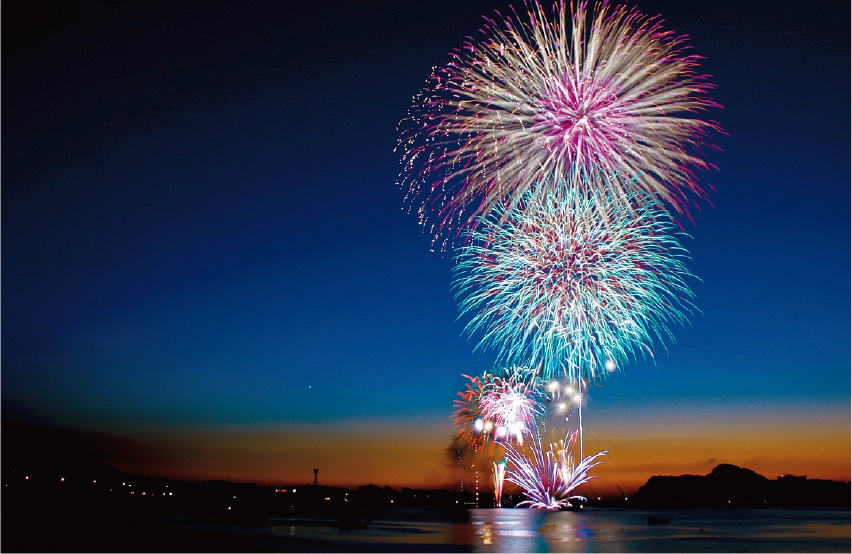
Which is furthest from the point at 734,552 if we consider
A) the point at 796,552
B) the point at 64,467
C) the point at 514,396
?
the point at 64,467

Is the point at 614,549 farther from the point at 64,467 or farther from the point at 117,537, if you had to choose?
the point at 64,467

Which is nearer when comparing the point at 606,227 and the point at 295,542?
the point at 606,227

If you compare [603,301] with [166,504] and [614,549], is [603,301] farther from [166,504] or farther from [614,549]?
[166,504]

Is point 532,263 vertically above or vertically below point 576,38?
below

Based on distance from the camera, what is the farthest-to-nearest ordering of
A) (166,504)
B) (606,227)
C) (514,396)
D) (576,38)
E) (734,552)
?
(166,504) < (514,396) < (734,552) < (606,227) < (576,38)

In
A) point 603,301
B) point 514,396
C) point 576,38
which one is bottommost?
point 514,396

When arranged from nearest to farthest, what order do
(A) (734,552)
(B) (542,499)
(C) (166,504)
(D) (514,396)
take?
(A) (734,552) → (D) (514,396) → (B) (542,499) → (C) (166,504)

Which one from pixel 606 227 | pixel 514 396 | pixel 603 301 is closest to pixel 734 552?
pixel 514 396

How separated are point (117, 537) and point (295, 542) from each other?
1158cm

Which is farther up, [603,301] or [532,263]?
[532,263]

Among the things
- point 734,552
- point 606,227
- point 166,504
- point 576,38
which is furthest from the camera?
point 166,504

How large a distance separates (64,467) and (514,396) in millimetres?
136661

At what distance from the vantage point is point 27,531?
42438 millimetres

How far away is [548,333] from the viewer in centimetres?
2672
